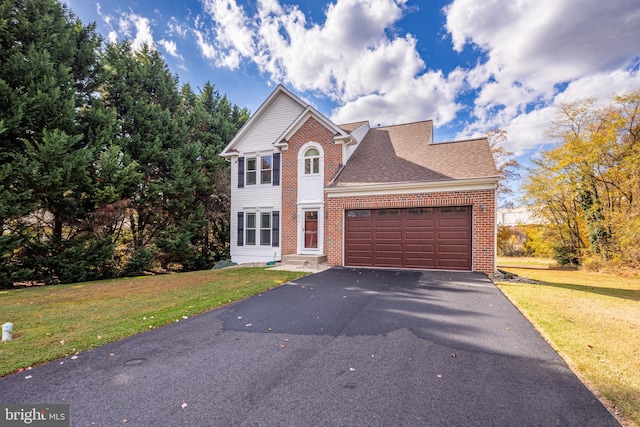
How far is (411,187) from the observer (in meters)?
10.9

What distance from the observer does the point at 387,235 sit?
447 inches

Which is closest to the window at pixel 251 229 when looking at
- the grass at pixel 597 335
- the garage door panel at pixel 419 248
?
the garage door panel at pixel 419 248

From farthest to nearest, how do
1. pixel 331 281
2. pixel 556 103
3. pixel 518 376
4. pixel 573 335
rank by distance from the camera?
pixel 556 103
pixel 331 281
pixel 573 335
pixel 518 376

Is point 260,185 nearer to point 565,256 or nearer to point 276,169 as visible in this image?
point 276,169

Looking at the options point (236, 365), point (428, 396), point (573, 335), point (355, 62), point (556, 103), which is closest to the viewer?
point (428, 396)

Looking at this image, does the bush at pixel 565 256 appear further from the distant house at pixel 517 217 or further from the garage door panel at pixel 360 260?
the garage door panel at pixel 360 260

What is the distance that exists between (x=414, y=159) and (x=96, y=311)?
467 inches

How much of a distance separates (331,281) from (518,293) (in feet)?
16.2

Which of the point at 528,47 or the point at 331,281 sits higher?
the point at 528,47

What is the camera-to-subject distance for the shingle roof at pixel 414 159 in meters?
10.9

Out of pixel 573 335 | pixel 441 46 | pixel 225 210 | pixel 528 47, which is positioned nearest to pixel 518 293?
pixel 573 335

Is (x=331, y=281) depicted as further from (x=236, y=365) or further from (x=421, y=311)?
(x=236, y=365)

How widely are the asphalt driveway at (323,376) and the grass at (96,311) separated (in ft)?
1.28

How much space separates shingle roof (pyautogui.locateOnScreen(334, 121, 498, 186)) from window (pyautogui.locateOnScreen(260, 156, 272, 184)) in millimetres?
3888
